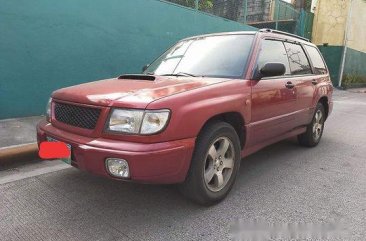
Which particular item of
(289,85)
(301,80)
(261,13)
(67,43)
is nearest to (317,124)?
(301,80)

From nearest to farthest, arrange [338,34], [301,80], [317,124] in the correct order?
[301,80] → [317,124] → [338,34]

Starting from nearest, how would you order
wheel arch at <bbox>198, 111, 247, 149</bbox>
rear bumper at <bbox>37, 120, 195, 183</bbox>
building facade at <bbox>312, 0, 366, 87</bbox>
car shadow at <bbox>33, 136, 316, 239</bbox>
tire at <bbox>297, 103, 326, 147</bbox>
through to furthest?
rear bumper at <bbox>37, 120, 195, 183</bbox>
car shadow at <bbox>33, 136, 316, 239</bbox>
wheel arch at <bbox>198, 111, 247, 149</bbox>
tire at <bbox>297, 103, 326, 147</bbox>
building facade at <bbox>312, 0, 366, 87</bbox>

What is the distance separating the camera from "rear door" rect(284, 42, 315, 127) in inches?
192

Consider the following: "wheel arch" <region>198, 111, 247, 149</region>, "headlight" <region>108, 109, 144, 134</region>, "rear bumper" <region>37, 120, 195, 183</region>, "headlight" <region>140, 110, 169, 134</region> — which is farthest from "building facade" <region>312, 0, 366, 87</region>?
"headlight" <region>108, 109, 144, 134</region>

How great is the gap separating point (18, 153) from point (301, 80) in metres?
3.74

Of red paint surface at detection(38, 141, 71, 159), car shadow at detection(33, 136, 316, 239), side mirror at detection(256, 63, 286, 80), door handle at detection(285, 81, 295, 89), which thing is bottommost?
car shadow at detection(33, 136, 316, 239)

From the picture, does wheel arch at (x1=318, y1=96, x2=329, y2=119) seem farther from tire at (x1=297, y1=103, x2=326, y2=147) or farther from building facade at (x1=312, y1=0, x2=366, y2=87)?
building facade at (x1=312, y1=0, x2=366, y2=87)

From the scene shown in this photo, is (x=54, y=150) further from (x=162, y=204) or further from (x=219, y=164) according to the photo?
(x=219, y=164)

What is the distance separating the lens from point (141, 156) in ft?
9.12

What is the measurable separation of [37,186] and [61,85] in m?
3.35

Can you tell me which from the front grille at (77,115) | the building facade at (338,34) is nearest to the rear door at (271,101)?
the front grille at (77,115)

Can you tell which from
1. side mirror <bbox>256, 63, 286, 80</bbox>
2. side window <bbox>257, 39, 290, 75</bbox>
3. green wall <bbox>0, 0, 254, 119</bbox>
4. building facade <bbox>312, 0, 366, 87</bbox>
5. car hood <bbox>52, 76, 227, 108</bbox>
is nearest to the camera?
car hood <bbox>52, 76, 227, 108</bbox>

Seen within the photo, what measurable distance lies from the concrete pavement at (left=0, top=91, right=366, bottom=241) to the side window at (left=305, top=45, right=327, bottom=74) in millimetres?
1650

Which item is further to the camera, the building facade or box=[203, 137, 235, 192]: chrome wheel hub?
the building facade
